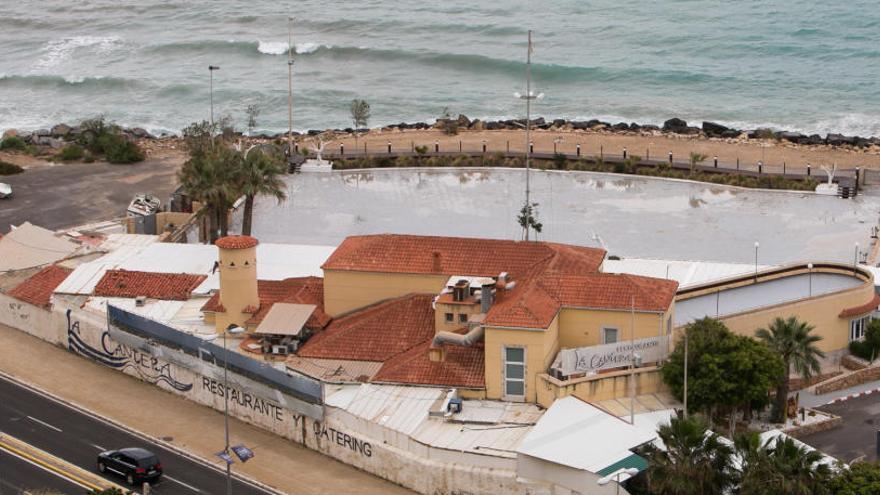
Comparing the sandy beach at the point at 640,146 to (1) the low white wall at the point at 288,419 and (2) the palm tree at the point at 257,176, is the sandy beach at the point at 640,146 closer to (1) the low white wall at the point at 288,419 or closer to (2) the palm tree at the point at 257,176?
(2) the palm tree at the point at 257,176

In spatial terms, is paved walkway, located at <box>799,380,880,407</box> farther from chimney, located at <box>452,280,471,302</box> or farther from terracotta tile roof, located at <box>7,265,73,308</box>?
terracotta tile roof, located at <box>7,265,73,308</box>

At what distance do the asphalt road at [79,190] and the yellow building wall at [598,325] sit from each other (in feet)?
110

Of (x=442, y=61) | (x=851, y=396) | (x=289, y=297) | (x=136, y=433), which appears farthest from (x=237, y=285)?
(x=442, y=61)

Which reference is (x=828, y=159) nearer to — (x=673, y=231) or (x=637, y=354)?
(x=673, y=231)

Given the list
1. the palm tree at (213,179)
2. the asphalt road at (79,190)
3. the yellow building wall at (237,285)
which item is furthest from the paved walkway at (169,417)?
the asphalt road at (79,190)

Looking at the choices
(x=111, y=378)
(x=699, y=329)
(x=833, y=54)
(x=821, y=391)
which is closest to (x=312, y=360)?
(x=111, y=378)

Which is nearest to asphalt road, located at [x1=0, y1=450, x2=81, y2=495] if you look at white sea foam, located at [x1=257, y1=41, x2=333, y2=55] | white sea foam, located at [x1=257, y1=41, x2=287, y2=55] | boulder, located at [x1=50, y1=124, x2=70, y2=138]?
boulder, located at [x1=50, y1=124, x2=70, y2=138]

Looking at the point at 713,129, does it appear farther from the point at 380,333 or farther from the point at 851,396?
the point at 380,333

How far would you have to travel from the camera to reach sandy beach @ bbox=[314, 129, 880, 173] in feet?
306

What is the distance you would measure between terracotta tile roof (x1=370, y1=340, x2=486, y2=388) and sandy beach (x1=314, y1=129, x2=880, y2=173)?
35.3 metres

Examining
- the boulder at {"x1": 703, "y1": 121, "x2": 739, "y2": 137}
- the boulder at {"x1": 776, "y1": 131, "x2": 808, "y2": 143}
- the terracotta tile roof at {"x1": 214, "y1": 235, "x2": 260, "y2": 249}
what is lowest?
the terracotta tile roof at {"x1": 214, "y1": 235, "x2": 260, "y2": 249}

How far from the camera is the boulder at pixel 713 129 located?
103m

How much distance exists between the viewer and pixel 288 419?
58.1m

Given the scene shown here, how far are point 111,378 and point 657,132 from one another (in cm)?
4912
